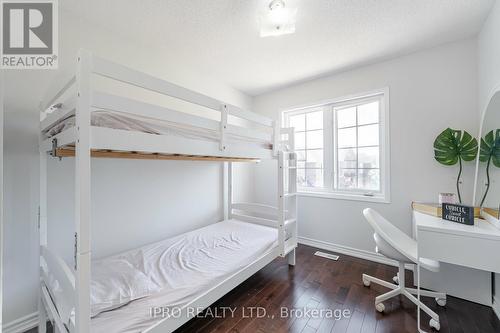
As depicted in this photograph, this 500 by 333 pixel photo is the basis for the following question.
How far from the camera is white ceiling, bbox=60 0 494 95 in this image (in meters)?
1.72

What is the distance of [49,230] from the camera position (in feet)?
5.57

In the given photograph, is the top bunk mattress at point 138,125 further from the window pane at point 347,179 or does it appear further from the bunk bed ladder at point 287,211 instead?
the window pane at point 347,179

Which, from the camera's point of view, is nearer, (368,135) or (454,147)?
(454,147)

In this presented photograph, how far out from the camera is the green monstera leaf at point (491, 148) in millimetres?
1722

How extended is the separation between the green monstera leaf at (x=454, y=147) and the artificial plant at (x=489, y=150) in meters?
0.15

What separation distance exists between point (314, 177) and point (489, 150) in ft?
5.95

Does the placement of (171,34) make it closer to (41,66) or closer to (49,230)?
(41,66)

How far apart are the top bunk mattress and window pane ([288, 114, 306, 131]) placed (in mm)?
2082

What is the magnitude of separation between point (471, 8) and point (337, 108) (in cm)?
148

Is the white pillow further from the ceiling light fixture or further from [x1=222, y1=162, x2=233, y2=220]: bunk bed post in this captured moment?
the ceiling light fixture

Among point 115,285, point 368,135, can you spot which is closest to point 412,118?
point 368,135

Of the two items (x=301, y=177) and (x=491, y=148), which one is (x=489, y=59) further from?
(x=301, y=177)

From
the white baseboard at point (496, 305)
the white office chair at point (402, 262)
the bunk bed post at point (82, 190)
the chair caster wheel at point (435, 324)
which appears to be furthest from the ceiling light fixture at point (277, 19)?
the white baseboard at point (496, 305)

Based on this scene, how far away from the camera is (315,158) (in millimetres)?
3246
